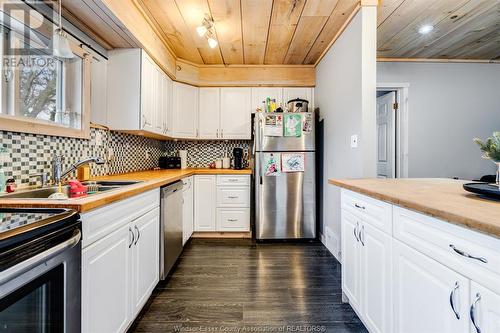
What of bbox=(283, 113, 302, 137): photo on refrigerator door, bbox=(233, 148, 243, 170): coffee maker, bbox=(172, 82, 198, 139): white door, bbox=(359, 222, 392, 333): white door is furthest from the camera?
bbox=(233, 148, 243, 170): coffee maker

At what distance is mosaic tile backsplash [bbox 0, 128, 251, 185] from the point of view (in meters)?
1.45

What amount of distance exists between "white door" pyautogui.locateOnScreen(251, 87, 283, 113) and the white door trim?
4.20 feet

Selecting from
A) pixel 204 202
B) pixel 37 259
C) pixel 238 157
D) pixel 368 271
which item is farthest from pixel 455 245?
pixel 238 157

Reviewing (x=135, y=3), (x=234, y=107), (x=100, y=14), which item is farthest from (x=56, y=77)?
(x=234, y=107)

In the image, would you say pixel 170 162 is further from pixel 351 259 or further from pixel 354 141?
pixel 351 259

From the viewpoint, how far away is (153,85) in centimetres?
270

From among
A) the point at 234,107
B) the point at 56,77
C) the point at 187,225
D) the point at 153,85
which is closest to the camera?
the point at 56,77

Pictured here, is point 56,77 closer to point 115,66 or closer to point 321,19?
point 115,66

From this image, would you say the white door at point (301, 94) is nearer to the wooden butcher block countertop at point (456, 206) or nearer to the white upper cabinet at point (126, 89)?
the white upper cabinet at point (126, 89)

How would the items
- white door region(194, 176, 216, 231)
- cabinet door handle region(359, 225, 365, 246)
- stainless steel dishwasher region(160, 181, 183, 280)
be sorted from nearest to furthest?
cabinet door handle region(359, 225, 365, 246) → stainless steel dishwasher region(160, 181, 183, 280) → white door region(194, 176, 216, 231)

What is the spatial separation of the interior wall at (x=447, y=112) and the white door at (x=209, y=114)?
2.18 m

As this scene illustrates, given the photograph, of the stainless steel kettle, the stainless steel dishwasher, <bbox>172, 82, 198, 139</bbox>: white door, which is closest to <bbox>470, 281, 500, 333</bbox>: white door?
the stainless steel dishwasher

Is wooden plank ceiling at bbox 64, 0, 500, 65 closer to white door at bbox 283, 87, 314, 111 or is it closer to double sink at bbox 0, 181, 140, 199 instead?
white door at bbox 283, 87, 314, 111

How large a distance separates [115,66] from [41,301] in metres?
2.16
